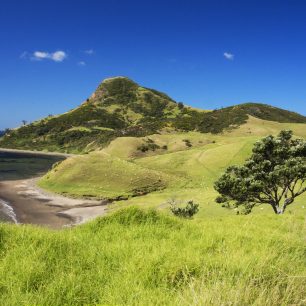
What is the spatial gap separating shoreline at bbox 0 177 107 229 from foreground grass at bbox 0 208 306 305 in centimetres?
5100

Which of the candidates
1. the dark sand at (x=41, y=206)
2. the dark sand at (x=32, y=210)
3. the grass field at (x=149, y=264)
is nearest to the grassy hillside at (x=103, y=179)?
the dark sand at (x=41, y=206)

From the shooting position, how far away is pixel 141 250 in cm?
793

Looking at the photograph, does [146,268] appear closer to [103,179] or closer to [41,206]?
[41,206]

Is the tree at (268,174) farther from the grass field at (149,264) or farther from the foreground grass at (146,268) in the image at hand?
the foreground grass at (146,268)

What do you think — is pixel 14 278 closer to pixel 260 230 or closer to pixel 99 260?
pixel 99 260

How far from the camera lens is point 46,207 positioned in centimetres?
7862

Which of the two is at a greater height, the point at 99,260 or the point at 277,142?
the point at 277,142

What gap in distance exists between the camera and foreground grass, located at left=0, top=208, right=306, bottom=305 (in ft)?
18.0

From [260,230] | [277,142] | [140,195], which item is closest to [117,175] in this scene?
[140,195]

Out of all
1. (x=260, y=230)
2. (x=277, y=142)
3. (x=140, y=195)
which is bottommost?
(x=140, y=195)

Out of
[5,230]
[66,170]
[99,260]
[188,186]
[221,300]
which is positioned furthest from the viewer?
[66,170]

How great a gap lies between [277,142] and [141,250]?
113 feet

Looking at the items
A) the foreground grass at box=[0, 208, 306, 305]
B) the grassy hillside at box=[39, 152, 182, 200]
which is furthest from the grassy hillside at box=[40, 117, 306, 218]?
the foreground grass at box=[0, 208, 306, 305]

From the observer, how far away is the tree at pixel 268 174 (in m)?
37.8
